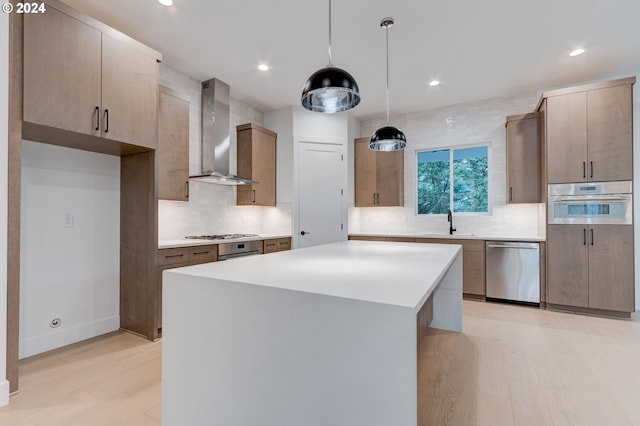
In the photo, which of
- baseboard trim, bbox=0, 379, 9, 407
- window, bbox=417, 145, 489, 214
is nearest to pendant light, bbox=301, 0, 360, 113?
baseboard trim, bbox=0, 379, 9, 407

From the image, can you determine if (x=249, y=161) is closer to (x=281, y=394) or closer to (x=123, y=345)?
(x=123, y=345)

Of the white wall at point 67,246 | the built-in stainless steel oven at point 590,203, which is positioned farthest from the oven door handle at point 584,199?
the white wall at point 67,246

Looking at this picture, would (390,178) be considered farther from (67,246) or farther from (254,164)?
(67,246)

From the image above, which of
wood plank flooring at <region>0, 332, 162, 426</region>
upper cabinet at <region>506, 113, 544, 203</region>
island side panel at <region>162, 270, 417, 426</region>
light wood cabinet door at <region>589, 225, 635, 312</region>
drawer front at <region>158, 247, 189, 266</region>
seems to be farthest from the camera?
upper cabinet at <region>506, 113, 544, 203</region>

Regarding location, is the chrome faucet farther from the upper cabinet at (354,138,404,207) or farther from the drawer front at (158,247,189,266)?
the drawer front at (158,247,189,266)

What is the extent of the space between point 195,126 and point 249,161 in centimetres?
85

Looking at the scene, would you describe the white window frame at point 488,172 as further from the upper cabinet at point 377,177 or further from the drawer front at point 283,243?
the drawer front at point 283,243

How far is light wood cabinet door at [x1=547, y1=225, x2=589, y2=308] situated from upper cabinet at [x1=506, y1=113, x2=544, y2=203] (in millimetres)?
588

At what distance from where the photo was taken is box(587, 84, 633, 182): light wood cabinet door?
134 inches

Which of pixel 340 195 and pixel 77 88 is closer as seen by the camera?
pixel 77 88

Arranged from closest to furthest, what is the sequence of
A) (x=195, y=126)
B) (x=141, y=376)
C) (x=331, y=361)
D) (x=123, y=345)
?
1. (x=331, y=361)
2. (x=141, y=376)
3. (x=123, y=345)
4. (x=195, y=126)

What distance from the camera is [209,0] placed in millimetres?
2510

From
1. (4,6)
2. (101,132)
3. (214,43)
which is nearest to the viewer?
(4,6)

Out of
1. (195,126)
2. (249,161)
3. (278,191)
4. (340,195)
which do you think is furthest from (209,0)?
(340,195)
